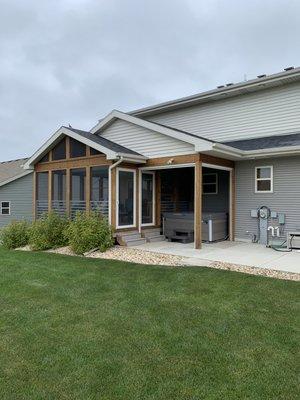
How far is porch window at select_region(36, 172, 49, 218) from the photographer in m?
14.0

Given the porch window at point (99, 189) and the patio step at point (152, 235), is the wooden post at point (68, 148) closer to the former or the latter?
the porch window at point (99, 189)

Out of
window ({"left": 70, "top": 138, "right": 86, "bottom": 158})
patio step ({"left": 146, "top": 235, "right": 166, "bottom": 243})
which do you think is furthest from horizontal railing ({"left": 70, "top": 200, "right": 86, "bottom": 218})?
patio step ({"left": 146, "top": 235, "right": 166, "bottom": 243})

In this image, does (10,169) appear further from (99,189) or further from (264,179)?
(264,179)

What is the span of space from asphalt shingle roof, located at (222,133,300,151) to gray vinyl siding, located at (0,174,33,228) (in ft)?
34.4

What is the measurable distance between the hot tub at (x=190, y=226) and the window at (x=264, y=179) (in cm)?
160

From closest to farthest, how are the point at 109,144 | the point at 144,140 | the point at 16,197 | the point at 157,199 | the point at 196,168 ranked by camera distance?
the point at 196,168 < the point at 144,140 < the point at 109,144 < the point at 157,199 < the point at 16,197

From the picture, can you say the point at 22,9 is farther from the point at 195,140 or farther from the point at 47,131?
the point at 47,131

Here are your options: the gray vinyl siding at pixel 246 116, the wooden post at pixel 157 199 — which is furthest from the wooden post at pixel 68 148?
the gray vinyl siding at pixel 246 116

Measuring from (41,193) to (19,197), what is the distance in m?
4.55

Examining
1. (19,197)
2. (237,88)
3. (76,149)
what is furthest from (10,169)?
(237,88)

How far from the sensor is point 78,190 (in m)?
12.6

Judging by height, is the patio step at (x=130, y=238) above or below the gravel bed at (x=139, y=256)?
above

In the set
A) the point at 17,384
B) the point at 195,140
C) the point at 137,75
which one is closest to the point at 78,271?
the point at 17,384

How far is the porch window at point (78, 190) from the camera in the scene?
12383 mm
